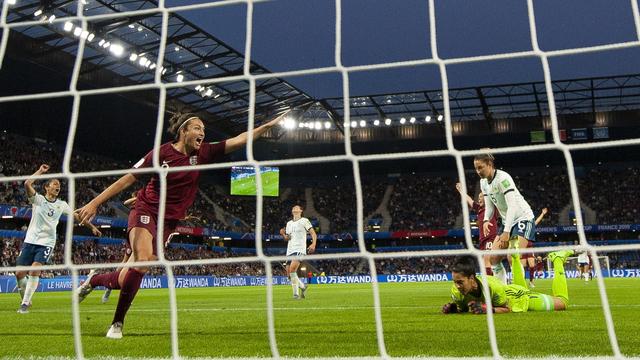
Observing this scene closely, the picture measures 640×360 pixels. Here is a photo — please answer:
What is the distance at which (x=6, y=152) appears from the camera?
28.0m

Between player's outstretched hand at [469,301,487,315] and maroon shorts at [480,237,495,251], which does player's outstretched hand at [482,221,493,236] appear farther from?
player's outstretched hand at [469,301,487,315]

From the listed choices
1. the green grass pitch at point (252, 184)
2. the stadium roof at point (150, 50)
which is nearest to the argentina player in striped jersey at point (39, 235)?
the stadium roof at point (150, 50)

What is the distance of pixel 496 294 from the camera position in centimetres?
620

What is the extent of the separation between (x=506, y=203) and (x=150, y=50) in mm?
20930

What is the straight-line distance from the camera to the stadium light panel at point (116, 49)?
24844 mm

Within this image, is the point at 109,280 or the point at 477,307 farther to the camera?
the point at 477,307

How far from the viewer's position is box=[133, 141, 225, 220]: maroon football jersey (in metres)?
5.06

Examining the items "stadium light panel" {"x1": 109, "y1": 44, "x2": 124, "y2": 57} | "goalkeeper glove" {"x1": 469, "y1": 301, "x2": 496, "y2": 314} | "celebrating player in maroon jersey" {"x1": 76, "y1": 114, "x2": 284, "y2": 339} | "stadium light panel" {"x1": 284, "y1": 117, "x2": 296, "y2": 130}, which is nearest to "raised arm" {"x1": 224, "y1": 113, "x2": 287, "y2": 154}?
"celebrating player in maroon jersey" {"x1": 76, "y1": 114, "x2": 284, "y2": 339}

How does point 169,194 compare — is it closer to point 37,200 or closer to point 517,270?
point 37,200

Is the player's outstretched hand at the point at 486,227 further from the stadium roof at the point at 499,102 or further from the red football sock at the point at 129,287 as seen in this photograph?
the stadium roof at the point at 499,102

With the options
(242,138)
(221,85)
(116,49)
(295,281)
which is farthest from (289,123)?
(242,138)

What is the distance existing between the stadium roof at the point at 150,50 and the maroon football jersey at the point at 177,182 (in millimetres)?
17156

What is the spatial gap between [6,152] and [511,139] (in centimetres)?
3046

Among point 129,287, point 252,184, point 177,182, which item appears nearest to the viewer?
point 129,287
